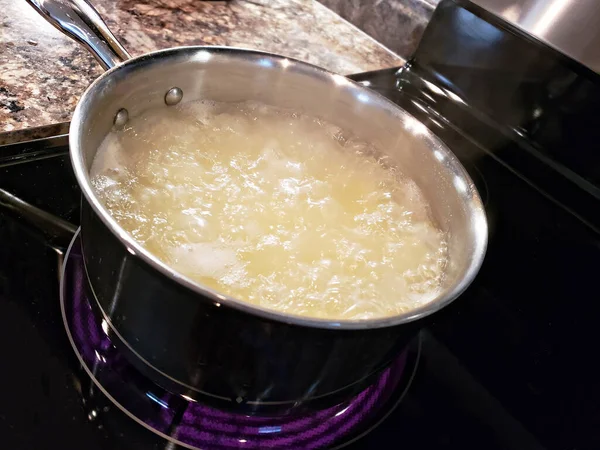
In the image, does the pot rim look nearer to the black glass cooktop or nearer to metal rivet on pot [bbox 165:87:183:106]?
metal rivet on pot [bbox 165:87:183:106]

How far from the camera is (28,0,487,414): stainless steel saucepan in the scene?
450 mm

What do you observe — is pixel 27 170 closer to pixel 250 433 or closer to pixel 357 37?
pixel 250 433

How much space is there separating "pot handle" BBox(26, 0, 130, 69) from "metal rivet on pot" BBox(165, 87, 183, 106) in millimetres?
81

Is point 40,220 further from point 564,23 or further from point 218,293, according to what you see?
point 564,23

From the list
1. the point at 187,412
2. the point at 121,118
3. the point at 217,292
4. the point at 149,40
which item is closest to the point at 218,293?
the point at 217,292

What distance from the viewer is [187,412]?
58 cm

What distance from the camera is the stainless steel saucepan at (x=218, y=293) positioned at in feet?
1.48

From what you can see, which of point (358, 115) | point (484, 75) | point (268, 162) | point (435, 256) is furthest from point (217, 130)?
point (484, 75)

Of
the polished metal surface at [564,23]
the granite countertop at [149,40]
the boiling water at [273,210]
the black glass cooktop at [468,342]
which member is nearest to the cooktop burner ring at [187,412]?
the black glass cooktop at [468,342]

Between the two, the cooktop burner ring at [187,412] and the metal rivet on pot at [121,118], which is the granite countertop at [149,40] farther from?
the cooktop burner ring at [187,412]

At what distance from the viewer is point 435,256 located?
27.9 inches

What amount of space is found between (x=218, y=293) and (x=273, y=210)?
0.94 ft

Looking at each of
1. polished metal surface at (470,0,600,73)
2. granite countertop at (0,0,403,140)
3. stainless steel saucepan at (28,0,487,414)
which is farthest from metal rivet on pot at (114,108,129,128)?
polished metal surface at (470,0,600,73)

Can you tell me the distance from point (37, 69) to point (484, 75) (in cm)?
78
